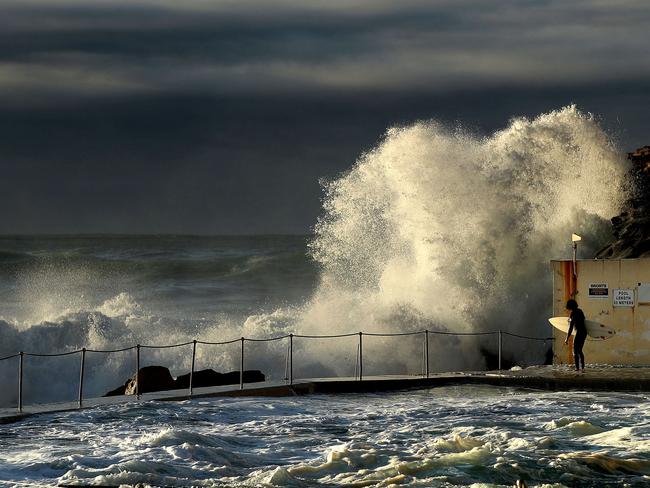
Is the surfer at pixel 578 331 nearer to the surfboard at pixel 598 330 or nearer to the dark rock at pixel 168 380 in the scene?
the surfboard at pixel 598 330

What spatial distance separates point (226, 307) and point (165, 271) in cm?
1615

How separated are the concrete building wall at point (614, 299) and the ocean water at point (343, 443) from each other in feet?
8.07

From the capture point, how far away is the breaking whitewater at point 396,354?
13203 mm

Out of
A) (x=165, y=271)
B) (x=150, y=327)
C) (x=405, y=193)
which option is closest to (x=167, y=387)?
(x=405, y=193)

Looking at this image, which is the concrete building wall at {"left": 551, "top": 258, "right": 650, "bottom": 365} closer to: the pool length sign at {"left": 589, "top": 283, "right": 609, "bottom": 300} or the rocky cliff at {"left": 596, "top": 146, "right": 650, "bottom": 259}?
the pool length sign at {"left": 589, "top": 283, "right": 609, "bottom": 300}

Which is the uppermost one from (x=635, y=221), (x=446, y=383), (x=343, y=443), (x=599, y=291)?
(x=635, y=221)

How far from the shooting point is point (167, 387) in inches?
785

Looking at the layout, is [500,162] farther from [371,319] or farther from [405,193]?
[371,319]

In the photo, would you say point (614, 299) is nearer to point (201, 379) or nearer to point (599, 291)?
point (599, 291)

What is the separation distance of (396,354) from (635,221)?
5.70 m

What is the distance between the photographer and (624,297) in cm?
2058

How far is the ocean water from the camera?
12.6 metres

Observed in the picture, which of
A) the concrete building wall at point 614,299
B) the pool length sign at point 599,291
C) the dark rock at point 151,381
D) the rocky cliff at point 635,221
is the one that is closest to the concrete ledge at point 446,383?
the concrete building wall at point 614,299

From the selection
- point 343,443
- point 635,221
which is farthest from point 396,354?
point 343,443
